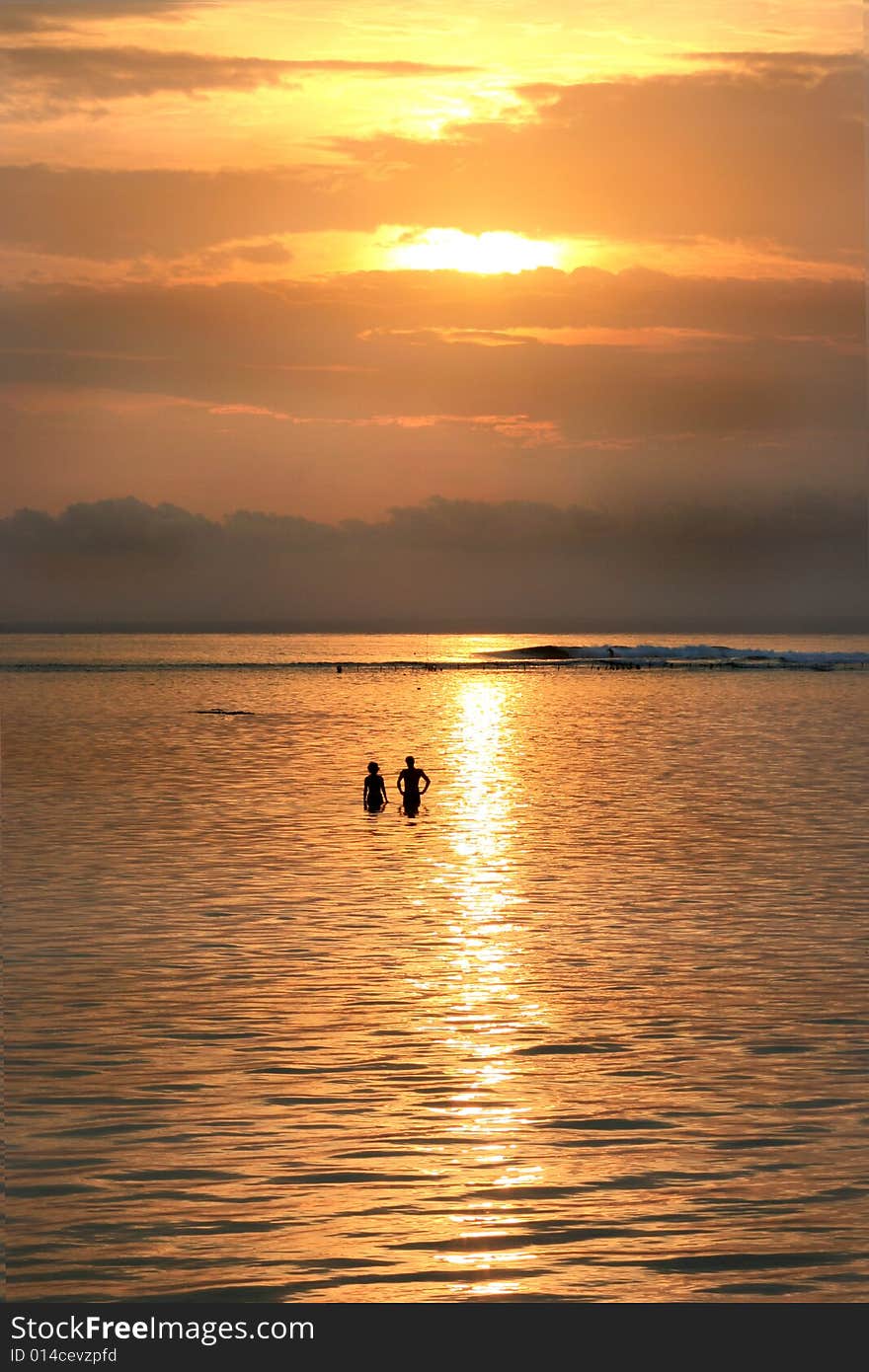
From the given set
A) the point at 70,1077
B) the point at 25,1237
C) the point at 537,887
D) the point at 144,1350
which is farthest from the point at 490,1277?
the point at 537,887

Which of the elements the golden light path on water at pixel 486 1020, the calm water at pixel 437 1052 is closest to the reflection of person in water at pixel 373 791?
the calm water at pixel 437 1052

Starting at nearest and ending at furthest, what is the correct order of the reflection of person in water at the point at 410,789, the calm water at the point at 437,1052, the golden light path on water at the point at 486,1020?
1. the calm water at the point at 437,1052
2. the golden light path on water at the point at 486,1020
3. the reflection of person in water at the point at 410,789

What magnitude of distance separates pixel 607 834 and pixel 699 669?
16109cm

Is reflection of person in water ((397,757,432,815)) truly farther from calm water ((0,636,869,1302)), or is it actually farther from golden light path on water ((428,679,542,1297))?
golden light path on water ((428,679,542,1297))

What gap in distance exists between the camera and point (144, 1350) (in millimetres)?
11312

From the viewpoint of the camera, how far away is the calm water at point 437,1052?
13.4 m

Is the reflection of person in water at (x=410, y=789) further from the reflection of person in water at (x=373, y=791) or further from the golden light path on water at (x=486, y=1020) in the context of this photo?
the golden light path on water at (x=486, y=1020)

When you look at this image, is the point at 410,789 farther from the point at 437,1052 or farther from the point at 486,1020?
the point at 437,1052

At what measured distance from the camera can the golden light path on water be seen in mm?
13586

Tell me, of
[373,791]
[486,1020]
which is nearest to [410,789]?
[373,791]

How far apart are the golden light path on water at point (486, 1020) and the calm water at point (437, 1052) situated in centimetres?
5

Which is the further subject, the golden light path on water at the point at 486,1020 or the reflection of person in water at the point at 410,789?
the reflection of person in water at the point at 410,789

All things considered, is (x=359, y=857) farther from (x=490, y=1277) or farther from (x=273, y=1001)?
(x=490, y=1277)

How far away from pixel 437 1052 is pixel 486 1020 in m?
1.79
